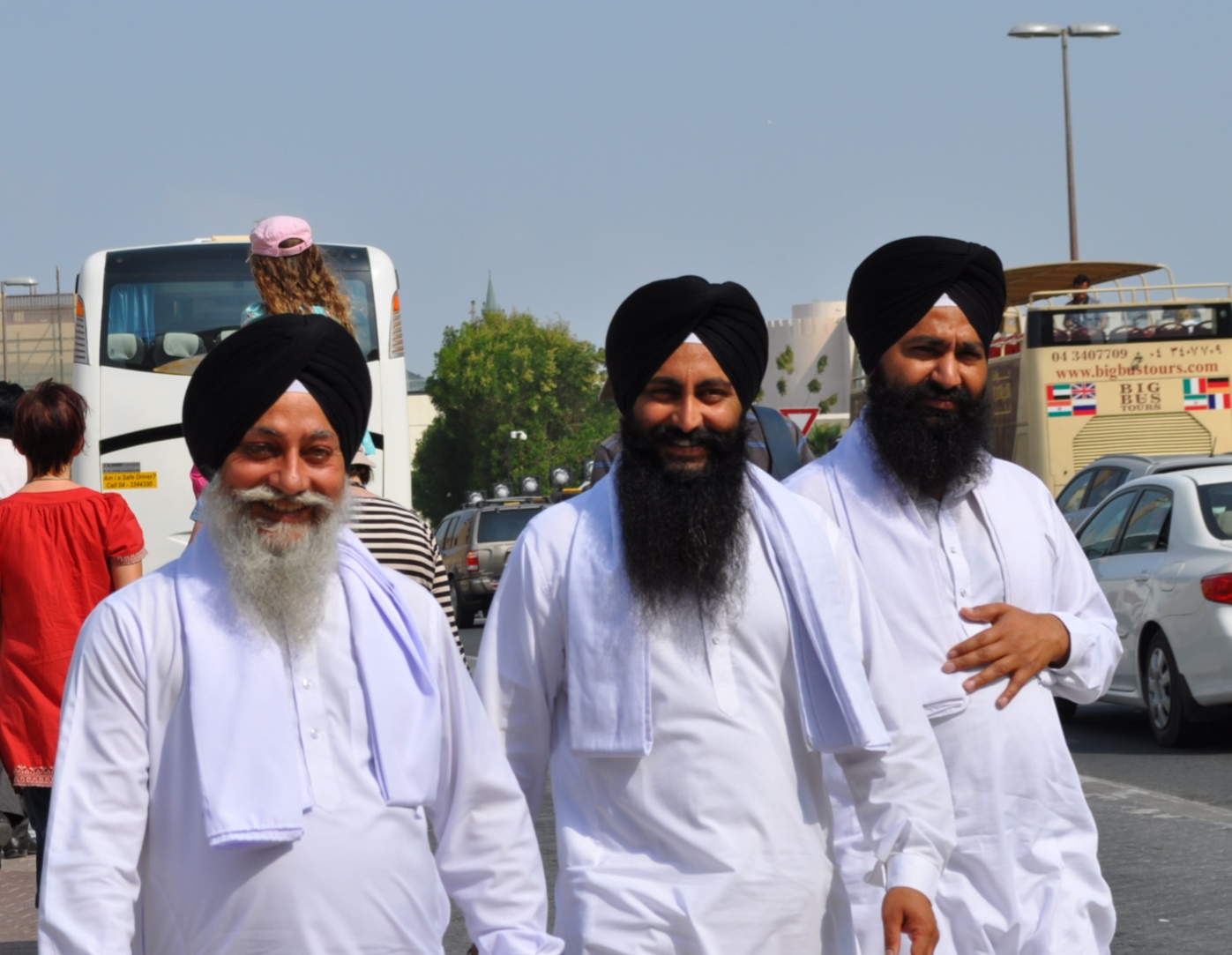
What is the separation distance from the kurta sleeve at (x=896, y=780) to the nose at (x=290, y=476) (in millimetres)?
1046

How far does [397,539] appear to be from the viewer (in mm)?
4465

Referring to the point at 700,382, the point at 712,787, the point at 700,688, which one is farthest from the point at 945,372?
the point at 712,787

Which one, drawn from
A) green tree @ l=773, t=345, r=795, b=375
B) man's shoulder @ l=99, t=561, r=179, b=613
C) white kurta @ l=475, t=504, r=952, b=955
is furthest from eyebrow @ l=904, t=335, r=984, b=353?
green tree @ l=773, t=345, r=795, b=375

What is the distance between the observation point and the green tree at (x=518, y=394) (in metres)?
83.9

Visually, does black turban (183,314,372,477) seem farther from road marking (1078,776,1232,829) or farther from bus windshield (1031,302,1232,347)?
bus windshield (1031,302,1232,347)

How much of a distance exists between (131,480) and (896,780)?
12.6 m

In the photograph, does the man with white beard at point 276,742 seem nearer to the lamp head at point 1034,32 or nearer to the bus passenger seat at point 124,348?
the bus passenger seat at point 124,348

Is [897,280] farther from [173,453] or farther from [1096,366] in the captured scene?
[1096,366]

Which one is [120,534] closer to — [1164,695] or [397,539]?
[397,539]

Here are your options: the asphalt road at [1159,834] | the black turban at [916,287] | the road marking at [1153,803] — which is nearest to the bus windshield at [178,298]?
the asphalt road at [1159,834]

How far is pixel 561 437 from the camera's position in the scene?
84.8 meters

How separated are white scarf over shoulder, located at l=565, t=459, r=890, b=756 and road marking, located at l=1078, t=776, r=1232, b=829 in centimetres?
601

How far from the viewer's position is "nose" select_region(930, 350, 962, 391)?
14.4 feet

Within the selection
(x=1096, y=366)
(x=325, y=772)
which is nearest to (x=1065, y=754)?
(x=325, y=772)
